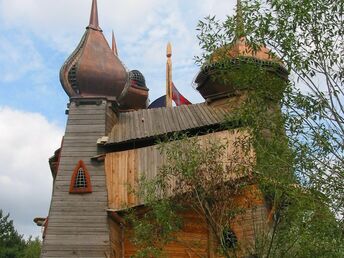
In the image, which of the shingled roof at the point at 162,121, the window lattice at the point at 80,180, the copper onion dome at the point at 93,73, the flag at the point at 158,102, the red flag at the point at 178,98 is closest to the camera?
the window lattice at the point at 80,180

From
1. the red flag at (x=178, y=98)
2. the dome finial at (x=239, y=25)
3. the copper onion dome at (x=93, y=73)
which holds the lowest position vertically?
the dome finial at (x=239, y=25)

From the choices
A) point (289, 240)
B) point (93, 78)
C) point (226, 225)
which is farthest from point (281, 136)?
point (93, 78)

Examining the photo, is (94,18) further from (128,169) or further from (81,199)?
(81,199)

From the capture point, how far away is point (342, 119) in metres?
9.89

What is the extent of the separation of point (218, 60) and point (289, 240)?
393 cm

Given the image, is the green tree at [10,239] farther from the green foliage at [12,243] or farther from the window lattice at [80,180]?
the window lattice at [80,180]

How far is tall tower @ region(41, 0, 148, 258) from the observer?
59.6 ft

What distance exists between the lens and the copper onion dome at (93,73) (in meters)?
20.2

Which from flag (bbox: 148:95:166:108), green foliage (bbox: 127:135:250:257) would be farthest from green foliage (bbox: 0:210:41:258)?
green foliage (bbox: 127:135:250:257)

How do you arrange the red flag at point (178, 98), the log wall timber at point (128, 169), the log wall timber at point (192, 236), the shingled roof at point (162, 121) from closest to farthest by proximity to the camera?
the log wall timber at point (192, 236), the log wall timber at point (128, 169), the shingled roof at point (162, 121), the red flag at point (178, 98)

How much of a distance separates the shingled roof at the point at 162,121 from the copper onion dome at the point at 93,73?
0.98m

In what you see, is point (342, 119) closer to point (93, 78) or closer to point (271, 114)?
point (271, 114)

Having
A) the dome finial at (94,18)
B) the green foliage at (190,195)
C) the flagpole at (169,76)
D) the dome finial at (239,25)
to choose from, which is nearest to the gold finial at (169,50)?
the flagpole at (169,76)

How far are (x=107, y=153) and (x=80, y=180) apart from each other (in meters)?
1.20
